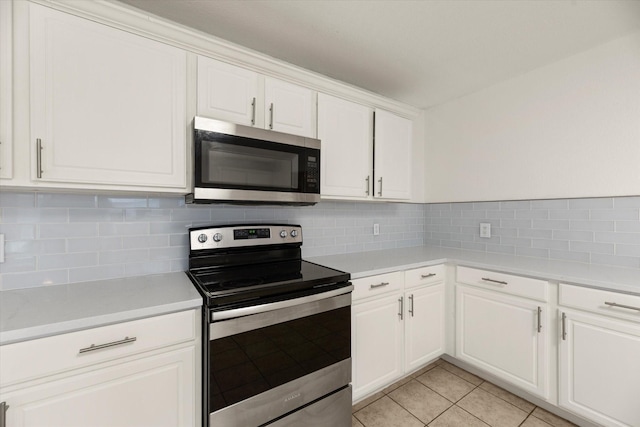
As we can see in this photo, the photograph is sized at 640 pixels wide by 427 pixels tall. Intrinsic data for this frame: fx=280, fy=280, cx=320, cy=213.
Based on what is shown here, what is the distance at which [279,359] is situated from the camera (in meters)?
1.33

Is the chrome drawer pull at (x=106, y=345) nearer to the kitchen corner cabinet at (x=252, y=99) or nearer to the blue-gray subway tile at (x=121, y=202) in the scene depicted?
the blue-gray subway tile at (x=121, y=202)

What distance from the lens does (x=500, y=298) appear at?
1912 millimetres

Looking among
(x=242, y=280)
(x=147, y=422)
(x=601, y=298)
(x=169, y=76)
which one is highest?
(x=169, y=76)

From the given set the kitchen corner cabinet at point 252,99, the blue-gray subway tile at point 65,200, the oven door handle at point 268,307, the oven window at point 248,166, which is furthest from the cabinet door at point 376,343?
the blue-gray subway tile at point 65,200

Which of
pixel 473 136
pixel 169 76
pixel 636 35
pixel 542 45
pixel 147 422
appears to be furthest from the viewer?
pixel 473 136

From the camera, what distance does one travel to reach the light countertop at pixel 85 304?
0.93m

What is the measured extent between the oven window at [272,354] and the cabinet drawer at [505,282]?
3.57 feet

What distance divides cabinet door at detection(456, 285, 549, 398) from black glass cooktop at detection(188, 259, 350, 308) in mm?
1144

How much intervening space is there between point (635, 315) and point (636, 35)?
5.52 ft

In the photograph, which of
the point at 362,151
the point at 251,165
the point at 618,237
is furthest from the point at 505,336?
the point at 251,165

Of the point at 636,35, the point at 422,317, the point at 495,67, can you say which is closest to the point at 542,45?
the point at 495,67

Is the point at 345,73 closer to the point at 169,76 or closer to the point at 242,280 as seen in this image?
the point at 169,76

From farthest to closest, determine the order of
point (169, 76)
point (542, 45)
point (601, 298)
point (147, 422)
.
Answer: point (542, 45) → point (601, 298) → point (169, 76) → point (147, 422)

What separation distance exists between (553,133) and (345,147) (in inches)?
61.1
